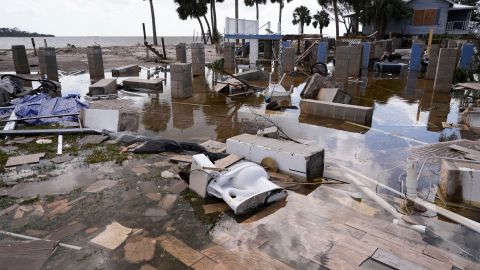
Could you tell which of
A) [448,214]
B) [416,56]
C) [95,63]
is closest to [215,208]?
[448,214]

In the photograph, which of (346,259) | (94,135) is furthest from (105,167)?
(346,259)

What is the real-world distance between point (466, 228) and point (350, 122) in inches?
216

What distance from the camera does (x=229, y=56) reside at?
23406 mm

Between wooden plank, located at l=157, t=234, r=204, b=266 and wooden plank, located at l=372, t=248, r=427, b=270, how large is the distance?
2.09 m

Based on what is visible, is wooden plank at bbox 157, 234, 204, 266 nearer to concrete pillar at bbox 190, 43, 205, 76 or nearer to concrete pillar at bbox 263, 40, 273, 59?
concrete pillar at bbox 190, 43, 205, 76

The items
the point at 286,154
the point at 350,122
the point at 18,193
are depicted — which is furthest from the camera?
the point at 350,122

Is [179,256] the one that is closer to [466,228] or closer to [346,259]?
[346,259]

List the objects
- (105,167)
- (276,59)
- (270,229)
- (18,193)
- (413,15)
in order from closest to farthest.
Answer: (270,229)
(18,193)
(105,167)
(276,59)
(413,15)

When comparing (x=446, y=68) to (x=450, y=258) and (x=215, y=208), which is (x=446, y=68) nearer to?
(x=450, y=258)

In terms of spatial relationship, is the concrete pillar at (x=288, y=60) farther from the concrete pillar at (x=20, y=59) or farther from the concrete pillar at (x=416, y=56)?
the concrete pillar at (x=20, y=59)

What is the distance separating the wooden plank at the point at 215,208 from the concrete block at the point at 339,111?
619 cm

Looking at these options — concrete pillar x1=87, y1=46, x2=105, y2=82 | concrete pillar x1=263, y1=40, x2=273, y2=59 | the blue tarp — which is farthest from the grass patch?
concrete pillar x1=263, y1=40, x2=273, y2=59

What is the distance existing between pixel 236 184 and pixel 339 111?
19.7ft

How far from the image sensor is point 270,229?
14.9ft
